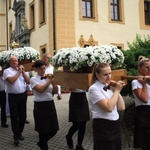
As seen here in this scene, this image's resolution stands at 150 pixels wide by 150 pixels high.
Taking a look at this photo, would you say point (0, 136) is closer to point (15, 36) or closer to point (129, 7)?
point (129, 7)

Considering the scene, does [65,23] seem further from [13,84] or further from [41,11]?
[13,84]

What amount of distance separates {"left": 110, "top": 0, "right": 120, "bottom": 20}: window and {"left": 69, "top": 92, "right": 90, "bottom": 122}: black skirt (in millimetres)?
15153

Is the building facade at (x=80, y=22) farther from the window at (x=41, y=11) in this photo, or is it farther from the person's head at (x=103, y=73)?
the person's head at (x=103, y=73)

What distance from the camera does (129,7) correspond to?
2022cm

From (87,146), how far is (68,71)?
1.81 meters

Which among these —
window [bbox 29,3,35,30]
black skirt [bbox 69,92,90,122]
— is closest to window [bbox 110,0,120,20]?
window [bbox 29,3,35,30]

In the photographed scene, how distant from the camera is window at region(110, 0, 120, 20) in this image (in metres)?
19.9

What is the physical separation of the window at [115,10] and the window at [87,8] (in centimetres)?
164

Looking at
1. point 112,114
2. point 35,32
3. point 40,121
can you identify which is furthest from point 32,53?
point 35,32

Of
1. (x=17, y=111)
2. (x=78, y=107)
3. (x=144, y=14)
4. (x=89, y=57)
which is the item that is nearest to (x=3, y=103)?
(x=17, y=111)

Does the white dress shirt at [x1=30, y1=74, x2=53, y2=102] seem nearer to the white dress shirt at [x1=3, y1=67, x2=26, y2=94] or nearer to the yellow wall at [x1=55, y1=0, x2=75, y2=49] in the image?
the white dress shirt at [x1=3, y1=67, x2=26, y2=94]

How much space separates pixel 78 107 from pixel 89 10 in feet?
47.6

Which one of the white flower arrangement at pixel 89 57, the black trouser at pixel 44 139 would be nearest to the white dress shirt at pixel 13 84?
the black trouser at pixel 44 139

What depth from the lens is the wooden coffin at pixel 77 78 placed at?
3.90 m
